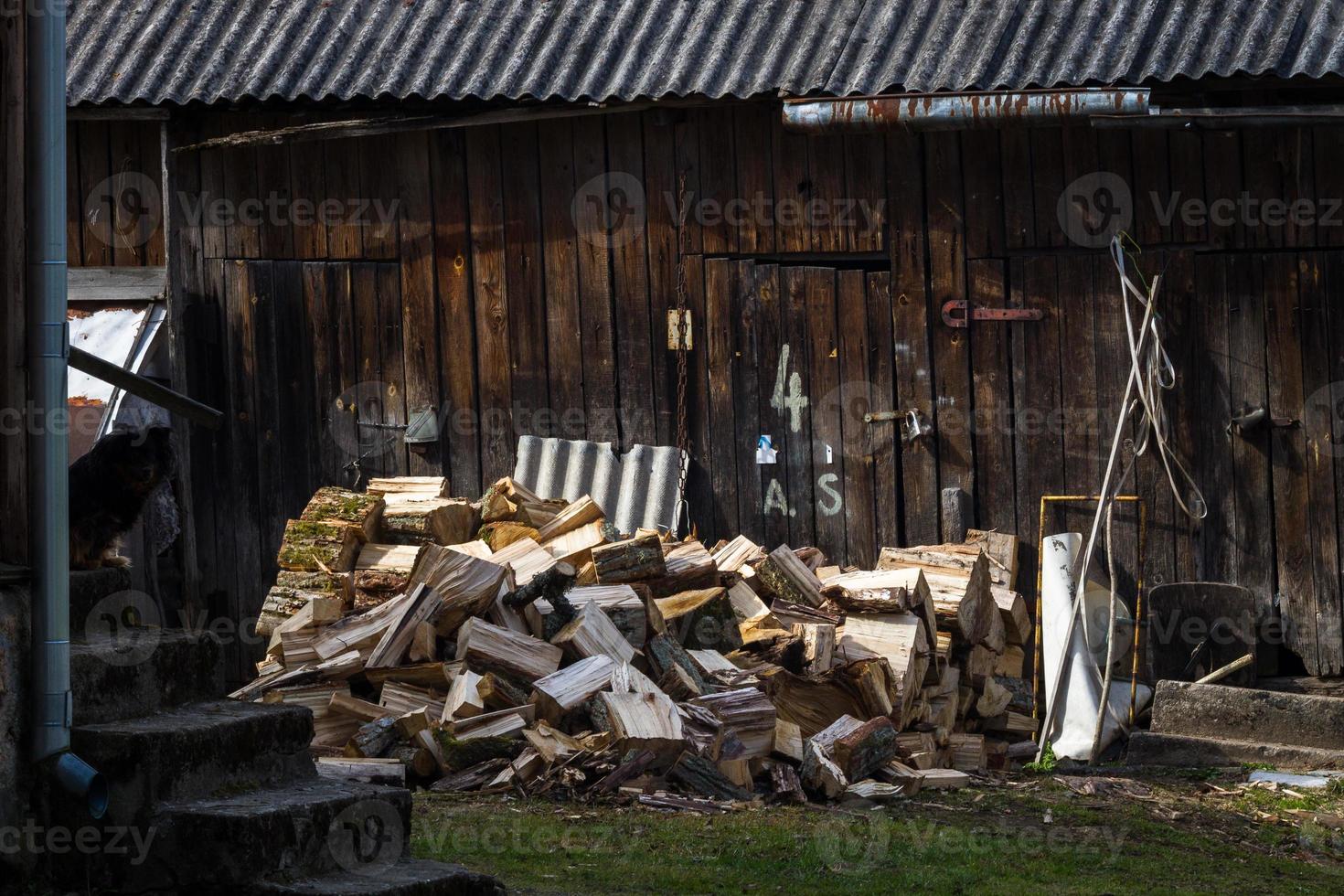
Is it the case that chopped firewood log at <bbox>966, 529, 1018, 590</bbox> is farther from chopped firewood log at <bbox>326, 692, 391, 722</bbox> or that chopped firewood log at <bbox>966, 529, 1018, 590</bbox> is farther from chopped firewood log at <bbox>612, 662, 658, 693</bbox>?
chopped firewood log at <bbox>326, 692, 391, 722</bbox>

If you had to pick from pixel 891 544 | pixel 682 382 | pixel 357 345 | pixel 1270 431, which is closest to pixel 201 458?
pixel 357 345

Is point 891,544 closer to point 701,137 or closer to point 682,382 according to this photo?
point 682,382

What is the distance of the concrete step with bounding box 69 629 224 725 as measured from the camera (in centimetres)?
474

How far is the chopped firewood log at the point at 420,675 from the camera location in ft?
24.1

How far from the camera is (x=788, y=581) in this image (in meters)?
8.31

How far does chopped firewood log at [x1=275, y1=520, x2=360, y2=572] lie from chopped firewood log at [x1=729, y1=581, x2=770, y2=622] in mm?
2286

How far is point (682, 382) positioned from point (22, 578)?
16.7 ft

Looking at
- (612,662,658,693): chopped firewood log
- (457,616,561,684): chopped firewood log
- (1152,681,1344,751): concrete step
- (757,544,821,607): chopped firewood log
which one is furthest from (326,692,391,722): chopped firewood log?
(1152,681,1344,751): concrete step

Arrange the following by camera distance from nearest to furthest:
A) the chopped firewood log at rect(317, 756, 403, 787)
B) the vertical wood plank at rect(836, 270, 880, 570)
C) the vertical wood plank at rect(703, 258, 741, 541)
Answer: the chopped firewood log at rect(317, 756, 403, 787) < the vertical wood plank at rect(836, 270, 880, 570) < the vertical wood plank at rect(703, 258, 741, 541)

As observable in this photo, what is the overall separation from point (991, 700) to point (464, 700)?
10.3 feet

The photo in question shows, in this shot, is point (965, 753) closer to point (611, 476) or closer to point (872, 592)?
point (872, 592)

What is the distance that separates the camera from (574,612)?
7547 mm

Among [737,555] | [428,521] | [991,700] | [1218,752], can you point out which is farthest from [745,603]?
[1218,752]

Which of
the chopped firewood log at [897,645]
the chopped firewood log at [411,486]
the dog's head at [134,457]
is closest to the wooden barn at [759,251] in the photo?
the chopped firewood log at [411,486]
